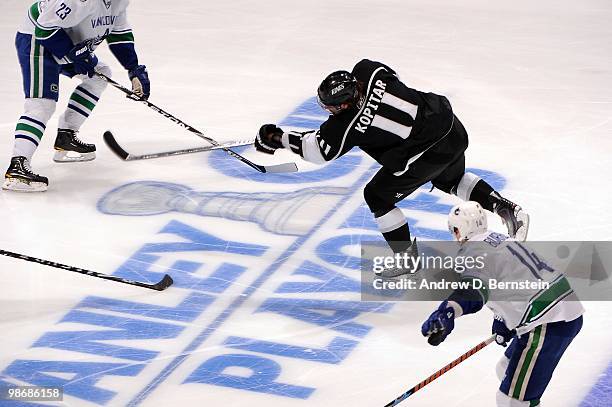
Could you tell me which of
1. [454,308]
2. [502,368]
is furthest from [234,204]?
[454,308]

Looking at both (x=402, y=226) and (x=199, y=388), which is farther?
(x=402, y=226)

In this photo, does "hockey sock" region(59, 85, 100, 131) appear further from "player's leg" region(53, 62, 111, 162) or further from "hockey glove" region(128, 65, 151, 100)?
"hockey glove" region(128, 65, 151, 100)

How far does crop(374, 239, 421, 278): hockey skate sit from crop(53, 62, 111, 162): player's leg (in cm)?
201

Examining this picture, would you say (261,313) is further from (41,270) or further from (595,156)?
(595,156)

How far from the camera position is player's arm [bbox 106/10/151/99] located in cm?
605

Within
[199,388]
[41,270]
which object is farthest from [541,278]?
[41,270]

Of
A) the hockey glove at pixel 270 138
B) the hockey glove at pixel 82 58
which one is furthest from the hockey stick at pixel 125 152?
the hockey glove at pixel 270 138

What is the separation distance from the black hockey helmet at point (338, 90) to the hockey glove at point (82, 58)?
1.63m

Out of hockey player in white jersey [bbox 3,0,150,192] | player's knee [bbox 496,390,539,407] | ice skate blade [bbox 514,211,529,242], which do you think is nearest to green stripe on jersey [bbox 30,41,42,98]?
hockey player in white jersey [bbox 3,0,150,192]

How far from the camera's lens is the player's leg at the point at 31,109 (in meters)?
5.83

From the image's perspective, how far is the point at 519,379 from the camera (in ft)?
12.1

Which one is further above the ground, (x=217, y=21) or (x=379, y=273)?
(x=217, y=21)

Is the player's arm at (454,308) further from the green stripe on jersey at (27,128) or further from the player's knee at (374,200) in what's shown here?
the green stripe on jersey at (27,128)

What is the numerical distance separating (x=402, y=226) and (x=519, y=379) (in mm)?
1370
